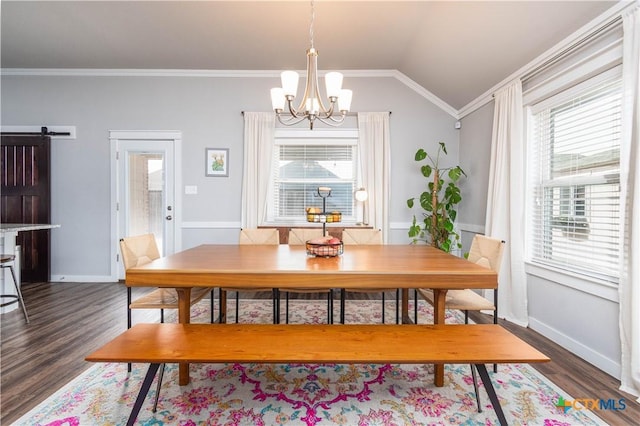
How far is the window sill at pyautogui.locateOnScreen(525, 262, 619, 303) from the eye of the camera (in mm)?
2010

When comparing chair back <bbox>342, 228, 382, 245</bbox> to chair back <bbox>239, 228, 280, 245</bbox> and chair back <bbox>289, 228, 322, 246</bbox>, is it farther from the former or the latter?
chair back <bbox>239, 228, 280, 245</bbox>

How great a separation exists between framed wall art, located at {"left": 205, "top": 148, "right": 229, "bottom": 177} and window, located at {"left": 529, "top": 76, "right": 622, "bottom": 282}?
3.64m

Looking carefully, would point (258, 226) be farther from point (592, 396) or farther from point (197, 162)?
point (592, 396)

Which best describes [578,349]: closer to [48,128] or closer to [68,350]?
[68,350]

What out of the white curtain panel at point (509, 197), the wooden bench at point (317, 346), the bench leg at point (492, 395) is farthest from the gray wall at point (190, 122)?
the bench leg at point (492, 395)

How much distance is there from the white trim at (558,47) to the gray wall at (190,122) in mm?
697

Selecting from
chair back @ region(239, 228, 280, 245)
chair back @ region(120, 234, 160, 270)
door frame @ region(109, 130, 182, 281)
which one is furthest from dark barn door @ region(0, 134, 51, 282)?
chair back @ region(239, 228, 280, 245)

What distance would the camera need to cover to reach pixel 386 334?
1580 millimetres

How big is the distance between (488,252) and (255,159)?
10.0 ft

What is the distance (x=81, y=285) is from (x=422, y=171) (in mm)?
4892

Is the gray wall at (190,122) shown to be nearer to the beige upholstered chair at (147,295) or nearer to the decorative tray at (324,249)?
the beige upholstered chair at (147,295)

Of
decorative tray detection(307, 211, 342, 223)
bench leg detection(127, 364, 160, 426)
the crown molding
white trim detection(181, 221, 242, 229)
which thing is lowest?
bench leg detection(127, 364, 160, 426)

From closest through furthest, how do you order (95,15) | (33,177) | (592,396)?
(592,396) < (95,15) < (33,177)

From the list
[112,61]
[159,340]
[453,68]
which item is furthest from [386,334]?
[112,61]
